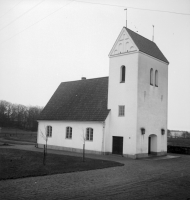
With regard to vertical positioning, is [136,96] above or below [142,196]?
above

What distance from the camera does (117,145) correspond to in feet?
82.9

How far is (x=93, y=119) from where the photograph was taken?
26297mm

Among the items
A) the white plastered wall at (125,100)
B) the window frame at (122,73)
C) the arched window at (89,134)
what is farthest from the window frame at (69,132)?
the window frame at (122,73)

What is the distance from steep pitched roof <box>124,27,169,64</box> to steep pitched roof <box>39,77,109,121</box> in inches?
248

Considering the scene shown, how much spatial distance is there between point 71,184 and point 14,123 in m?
90.1

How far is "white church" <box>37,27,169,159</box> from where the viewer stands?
24438 millimetres

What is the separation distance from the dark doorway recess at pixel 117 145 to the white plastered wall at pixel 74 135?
4.16 feet

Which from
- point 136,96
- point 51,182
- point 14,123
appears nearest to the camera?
point 51,182

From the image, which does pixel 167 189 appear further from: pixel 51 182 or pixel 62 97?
pixel 62 97

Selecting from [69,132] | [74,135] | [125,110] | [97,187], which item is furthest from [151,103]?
[97,187]

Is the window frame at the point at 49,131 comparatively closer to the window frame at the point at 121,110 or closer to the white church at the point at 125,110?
the white church at the point at 125,110

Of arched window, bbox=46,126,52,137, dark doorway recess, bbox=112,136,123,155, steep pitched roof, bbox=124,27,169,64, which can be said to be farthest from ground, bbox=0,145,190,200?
arched window, bbox=46,126,52,137

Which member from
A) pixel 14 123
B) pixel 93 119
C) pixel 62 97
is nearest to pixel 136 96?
pixel 93 119

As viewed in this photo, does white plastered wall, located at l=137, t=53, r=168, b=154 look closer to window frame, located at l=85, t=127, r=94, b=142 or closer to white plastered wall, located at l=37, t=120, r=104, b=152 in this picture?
white plastered wall, located at l=37, t=120, r=104, b=152
